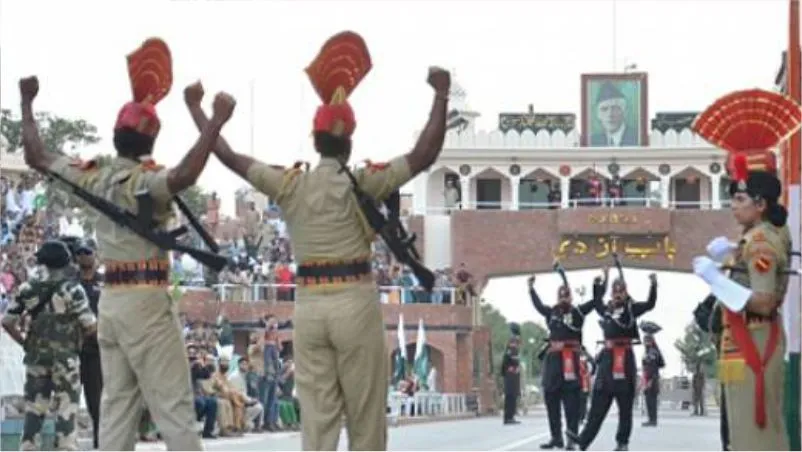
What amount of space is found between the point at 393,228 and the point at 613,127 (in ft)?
210

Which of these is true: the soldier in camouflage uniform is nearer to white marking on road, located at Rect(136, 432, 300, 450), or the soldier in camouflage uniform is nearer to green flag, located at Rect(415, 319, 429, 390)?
white marking on road, located at Rect(136, 432, 300, 450)

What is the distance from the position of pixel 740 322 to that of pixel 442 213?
6275 centimetres

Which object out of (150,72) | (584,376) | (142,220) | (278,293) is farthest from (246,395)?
(142,220)

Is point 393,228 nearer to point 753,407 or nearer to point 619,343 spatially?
point 753,407

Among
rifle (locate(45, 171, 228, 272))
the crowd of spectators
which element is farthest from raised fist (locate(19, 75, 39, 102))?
the crowd of spectators

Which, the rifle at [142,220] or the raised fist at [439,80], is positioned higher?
the raised fist at [439,80]

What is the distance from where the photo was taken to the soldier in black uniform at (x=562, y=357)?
24828 mm

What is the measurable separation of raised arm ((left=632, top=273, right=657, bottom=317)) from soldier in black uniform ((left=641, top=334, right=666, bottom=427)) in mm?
9742

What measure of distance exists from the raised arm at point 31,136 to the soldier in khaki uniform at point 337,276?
1.09 m

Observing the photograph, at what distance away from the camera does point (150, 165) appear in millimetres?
13836

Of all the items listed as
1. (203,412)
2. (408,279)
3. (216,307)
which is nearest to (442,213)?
(408,279)

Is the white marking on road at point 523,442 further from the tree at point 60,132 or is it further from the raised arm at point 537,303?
the tree at point 60,132

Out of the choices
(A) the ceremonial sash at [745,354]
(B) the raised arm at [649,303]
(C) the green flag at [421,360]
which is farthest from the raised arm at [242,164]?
(C) the green flag at [421,360]

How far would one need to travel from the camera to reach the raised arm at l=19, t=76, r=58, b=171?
14344 mm
